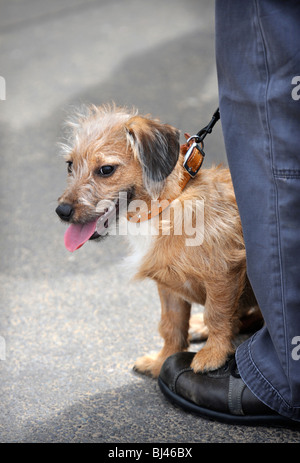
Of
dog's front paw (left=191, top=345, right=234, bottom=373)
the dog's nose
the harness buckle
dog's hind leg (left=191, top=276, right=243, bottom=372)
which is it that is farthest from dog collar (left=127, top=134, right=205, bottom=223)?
dog's front paw (left=191, top=345, right=234, bottom=373)

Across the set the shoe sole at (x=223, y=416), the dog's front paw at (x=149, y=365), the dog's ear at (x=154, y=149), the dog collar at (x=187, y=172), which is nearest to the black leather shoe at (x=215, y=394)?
the shoe sole at (x=223, y=416)

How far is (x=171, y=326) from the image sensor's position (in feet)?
7.62

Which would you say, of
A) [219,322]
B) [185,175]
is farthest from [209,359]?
[185,175]

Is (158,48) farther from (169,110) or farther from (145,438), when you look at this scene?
(145,438)

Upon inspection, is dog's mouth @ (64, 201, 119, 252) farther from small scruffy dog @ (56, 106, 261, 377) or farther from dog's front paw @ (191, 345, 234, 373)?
dog's front paw @ (191, 345, 234, 373)

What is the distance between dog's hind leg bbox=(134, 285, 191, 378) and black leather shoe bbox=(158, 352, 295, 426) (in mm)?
157

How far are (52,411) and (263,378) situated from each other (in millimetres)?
789

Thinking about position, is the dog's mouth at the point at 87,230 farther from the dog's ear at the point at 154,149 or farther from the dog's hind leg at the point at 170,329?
the dog's hind leg at the point at 170,329

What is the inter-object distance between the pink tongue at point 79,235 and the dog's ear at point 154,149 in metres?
0.25

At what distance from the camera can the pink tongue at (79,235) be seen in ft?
6.60

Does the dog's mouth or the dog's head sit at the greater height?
the dog's head

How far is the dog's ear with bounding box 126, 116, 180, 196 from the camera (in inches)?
78.3

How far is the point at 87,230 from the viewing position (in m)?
2.02

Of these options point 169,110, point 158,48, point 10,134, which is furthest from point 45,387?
point 158,48
